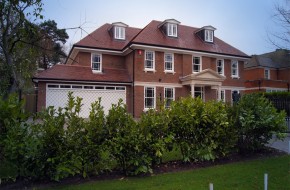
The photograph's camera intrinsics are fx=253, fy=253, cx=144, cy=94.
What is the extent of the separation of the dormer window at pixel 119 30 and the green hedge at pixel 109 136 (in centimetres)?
1940

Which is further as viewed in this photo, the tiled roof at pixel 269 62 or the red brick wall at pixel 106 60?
the tiled roof at pixel 269 62

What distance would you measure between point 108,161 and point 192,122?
2322mm

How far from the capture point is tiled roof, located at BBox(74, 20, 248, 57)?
22.5 metres

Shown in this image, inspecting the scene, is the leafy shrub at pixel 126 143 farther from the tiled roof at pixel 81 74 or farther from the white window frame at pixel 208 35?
the white window frame at pixel 208 35

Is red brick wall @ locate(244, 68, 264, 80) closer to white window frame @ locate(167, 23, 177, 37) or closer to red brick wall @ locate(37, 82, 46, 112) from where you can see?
white window frame @ locate(167, 23, 177, 37)

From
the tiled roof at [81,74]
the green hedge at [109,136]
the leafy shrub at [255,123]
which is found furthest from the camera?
the tiled roof at [81,74]

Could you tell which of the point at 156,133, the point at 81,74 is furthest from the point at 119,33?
the point at 156,133

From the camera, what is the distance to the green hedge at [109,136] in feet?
16.2

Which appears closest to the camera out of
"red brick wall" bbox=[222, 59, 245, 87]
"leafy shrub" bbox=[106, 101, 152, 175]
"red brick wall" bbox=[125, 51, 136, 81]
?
"leafy shrub" bbox=[106, 101, 152, 175]

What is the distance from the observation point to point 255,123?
279 inches

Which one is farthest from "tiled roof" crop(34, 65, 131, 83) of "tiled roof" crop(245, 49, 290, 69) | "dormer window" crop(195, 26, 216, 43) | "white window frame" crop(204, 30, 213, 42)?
"tiled roof" crop(245, 49, 290, 69)

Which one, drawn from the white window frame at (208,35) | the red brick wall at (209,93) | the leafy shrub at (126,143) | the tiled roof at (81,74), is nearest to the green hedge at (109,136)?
the leafy shrub at (126,143)

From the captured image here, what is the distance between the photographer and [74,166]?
16.6ft

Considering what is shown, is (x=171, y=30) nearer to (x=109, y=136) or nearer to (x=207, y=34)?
(x=207, y=34)
